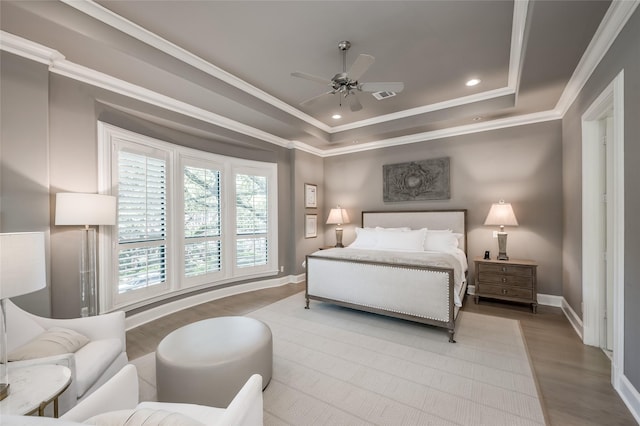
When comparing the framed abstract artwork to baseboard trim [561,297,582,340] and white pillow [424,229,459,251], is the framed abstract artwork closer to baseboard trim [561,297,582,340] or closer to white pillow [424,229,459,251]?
white pillow [424,229,459,251]

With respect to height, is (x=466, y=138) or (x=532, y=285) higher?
(x=466, y=138)

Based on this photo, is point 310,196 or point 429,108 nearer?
point 429,108

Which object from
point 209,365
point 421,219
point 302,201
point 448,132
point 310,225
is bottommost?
point 209,365

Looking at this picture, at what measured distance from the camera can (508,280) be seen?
3.74 m

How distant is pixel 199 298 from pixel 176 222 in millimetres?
1257

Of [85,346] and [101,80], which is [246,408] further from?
[101,80]

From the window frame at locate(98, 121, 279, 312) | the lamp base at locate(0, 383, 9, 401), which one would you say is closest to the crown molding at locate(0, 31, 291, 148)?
the window frame at locate(98, 121, 279, 312)

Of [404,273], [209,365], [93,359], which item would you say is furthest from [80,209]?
[404,273]

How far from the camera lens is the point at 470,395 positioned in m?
1.97

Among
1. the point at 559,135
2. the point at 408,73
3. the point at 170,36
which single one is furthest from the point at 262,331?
the point at 559,135

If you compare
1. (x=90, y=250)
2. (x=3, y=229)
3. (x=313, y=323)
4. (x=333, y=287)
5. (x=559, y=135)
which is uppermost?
(x=559, y=135)

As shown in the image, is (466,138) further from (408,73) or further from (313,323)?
(313,323)

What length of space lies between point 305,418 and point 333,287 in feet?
6.37

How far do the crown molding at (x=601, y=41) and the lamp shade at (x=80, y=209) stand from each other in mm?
4466
